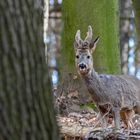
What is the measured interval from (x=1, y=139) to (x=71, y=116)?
6.38 meters

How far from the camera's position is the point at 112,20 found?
12031mm

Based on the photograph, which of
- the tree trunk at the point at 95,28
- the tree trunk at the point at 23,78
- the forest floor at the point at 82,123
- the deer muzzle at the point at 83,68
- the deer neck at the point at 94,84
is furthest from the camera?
the tree trunk at the point at 95,28

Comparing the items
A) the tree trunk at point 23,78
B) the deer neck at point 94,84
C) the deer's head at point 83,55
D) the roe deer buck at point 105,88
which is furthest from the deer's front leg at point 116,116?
the tree trunk at point 23,78

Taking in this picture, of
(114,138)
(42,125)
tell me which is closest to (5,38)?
(42,125)

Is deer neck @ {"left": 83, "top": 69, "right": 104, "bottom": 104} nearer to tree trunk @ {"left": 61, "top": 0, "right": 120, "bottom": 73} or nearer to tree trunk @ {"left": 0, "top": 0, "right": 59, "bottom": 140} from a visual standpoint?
tree trunk @ {"left": 61, "top": 0, "right": 120, "bottom": 73}

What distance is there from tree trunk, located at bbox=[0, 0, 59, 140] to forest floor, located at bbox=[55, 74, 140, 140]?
3.23 metres

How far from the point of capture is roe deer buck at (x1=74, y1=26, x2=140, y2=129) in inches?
383

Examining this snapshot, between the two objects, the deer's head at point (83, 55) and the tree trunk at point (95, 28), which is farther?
the tree trunk at point (95, 28)

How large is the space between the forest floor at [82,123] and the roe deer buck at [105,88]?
0.19m

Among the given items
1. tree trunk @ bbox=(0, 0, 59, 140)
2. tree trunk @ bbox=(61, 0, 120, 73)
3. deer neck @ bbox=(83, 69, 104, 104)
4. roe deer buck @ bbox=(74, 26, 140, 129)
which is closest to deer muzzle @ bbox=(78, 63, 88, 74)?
roe deer buck @ bbox=(74, 26, 140, 129)

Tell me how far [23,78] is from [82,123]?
530 centimetres

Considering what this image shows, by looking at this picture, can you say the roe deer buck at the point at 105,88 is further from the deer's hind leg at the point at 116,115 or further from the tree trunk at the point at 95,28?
the tree trunk at the point at 95,28

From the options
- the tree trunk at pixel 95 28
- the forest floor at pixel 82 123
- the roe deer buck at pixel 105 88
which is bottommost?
the forest floor at pixel 82 123

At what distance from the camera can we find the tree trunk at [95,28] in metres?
11.7
